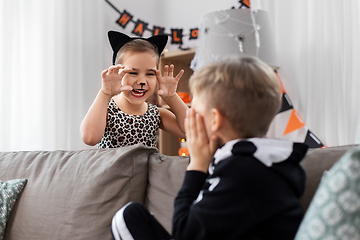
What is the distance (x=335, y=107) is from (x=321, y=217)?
1833 millimetres

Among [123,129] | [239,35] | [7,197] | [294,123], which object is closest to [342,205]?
[7,197]

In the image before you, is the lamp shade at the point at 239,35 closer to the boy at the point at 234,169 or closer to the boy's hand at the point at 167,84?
the boy's hand at the point at 167,84

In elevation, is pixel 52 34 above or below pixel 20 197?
above

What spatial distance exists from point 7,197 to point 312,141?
1711 millimetres

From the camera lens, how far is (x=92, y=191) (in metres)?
1.09

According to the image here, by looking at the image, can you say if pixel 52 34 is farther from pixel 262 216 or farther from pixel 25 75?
pixel 262 216

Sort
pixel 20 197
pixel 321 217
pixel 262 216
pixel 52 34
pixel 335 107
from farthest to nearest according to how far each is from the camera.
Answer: pixel 52 34
pixel 335 107
pixel 20 197
pixel 262 216
pixel 321 217

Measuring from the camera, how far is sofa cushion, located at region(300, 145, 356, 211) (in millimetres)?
873

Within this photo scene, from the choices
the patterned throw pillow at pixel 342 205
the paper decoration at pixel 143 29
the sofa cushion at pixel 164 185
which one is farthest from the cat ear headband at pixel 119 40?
the patterned throw pillow at pixel 342 205

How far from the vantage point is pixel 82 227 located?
1069 millimetres

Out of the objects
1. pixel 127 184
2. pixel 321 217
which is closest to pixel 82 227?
pixel 127 184

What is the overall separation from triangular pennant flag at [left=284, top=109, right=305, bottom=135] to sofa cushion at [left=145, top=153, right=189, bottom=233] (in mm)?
1348

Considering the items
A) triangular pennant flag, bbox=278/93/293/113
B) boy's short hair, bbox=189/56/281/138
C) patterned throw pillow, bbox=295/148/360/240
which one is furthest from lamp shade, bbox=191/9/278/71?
patterned throw pillow, bbox=295/148/360/240

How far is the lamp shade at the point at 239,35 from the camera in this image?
2.04m
